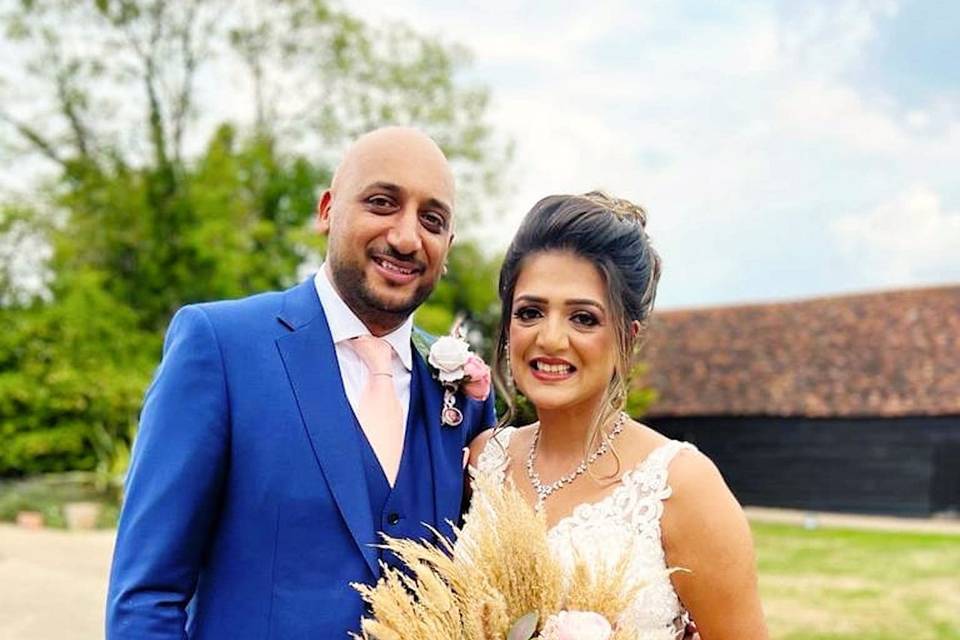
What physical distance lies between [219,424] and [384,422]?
0.41 metres

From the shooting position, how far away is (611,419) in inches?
112

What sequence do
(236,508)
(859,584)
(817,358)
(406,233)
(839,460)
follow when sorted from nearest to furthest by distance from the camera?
(236,508) → (406,233) → (859,584) → (839,460) → (817,358)

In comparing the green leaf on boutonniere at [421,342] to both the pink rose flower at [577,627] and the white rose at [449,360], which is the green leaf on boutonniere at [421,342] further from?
the pink rose flower at [577,627]

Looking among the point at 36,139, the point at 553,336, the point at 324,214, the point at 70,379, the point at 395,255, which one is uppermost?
the point at 36,139

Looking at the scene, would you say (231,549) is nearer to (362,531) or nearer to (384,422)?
(362,531)

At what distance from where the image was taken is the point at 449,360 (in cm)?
272

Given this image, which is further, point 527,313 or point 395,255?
point 527,313

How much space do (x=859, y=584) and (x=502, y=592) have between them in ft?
48.0

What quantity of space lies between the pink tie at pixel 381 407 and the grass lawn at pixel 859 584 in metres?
9.23

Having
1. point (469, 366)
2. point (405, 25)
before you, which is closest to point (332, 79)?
point (405, 25)

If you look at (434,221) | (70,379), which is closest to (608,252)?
(434,221)

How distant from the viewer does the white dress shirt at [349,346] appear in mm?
2596

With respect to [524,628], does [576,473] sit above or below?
above

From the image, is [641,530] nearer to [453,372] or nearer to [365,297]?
[453,372]
